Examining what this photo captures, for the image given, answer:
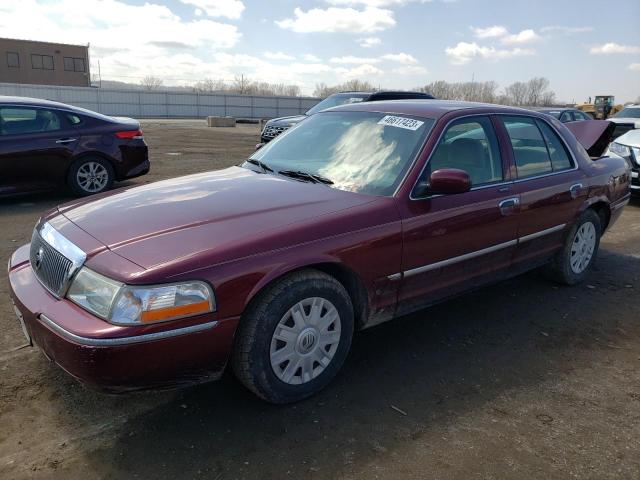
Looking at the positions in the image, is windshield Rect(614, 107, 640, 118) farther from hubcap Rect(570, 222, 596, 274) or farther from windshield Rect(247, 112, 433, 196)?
windshield Rect(247, 112, 433, 196)

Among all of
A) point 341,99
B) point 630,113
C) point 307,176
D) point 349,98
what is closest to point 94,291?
point 307,176

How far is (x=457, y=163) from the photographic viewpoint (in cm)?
372

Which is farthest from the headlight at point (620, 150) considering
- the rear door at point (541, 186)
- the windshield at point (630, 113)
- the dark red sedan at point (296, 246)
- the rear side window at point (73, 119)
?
the rear side window at point (73, 119)

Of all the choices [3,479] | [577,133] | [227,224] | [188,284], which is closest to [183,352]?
[188,284]

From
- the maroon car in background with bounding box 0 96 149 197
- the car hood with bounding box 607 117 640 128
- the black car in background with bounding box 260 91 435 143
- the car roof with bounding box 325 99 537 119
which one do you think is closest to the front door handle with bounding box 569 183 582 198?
the car roof with bounding box 325 99 537 119

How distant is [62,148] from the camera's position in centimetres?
754

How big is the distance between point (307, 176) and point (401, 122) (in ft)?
2.62

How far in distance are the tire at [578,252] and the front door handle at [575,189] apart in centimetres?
25

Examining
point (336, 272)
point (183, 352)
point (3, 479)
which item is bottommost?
point (3, 479)

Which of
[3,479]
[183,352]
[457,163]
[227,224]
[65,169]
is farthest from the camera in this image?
[65,169]

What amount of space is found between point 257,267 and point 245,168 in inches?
65.6

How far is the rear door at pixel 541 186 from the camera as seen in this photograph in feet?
13.4

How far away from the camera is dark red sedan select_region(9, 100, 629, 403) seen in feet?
8.01

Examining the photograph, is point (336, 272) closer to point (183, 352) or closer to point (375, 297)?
point (375, 297)
